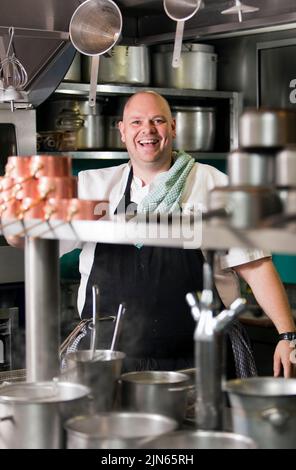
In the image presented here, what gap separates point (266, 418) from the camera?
5.26 ft

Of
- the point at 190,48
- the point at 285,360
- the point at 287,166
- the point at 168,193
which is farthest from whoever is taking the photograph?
the point at 190,48

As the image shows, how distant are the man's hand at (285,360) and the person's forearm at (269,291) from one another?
207mm

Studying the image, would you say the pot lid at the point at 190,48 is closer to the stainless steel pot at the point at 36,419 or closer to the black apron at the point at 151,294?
the black apron at the point at 151,294

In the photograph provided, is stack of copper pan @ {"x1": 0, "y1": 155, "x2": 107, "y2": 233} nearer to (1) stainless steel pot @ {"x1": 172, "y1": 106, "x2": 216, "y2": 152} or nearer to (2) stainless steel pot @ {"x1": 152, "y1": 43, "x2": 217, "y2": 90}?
(1) stainless steel pot @ {"x1": 172, "y1": 106, "x2": 216, "y2": 152}

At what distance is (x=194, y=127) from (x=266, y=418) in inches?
128

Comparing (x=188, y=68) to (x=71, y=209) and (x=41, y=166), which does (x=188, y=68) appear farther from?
(x=71, y=209)

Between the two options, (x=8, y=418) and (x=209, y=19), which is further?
(x=209, y=19)

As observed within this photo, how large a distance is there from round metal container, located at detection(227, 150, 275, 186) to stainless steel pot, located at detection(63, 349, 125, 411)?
20.4 inches

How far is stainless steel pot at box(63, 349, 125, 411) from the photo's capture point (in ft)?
6.10

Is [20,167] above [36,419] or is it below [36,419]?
above

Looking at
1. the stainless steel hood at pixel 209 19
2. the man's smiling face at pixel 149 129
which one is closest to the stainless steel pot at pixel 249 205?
the man's smiling face at pixel 149 129

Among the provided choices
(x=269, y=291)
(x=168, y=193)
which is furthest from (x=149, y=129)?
(x=269, y=291)

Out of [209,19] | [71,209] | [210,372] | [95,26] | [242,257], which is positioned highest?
[209,19]
